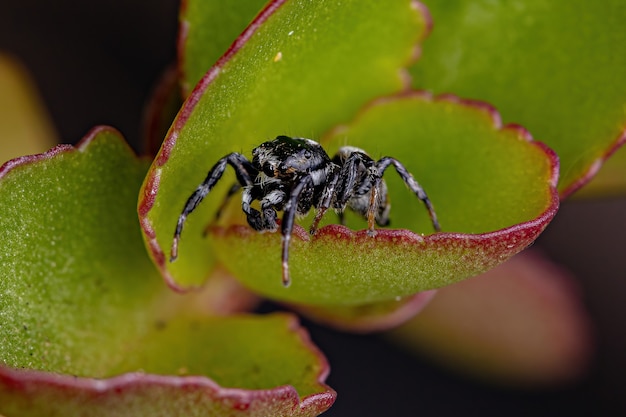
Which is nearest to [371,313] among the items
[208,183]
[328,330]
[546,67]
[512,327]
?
[208,183]

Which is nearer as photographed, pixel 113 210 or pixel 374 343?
pixel 113 210

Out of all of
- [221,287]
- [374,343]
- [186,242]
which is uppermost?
[186,242]

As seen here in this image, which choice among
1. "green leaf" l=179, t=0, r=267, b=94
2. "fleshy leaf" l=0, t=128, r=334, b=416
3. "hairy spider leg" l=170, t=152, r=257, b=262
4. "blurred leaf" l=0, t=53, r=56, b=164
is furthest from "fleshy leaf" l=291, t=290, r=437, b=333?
"blurred leaf" l=0, t=53, r=56, b=164

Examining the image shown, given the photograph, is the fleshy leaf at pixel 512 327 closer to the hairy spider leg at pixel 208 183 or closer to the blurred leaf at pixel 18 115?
the hairy spider leg at pixel 208 183

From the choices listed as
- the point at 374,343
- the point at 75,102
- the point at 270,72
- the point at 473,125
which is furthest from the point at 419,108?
the point at 75,102

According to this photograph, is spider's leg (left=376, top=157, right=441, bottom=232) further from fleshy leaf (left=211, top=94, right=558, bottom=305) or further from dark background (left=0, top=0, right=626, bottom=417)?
dark background (left=0, top=0, right=626, bottom=417)

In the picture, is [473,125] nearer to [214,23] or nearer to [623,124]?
[623,124]

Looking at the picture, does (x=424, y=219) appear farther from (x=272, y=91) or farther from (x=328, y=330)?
(x=328, y=330)
